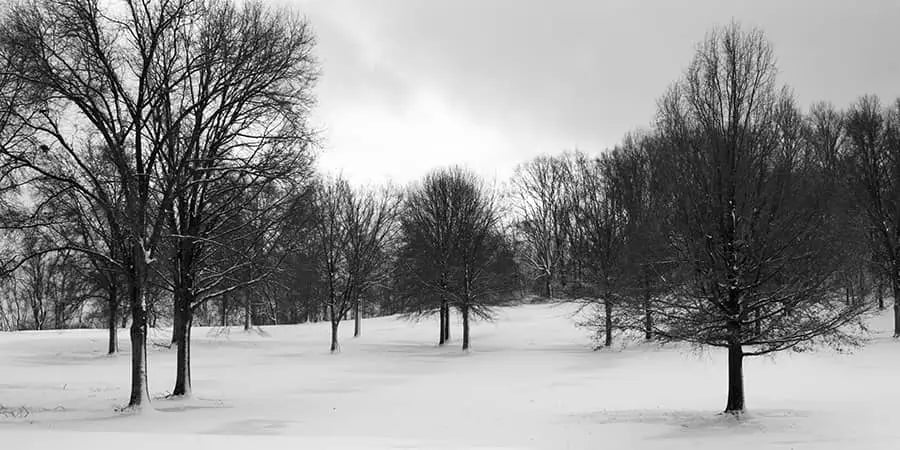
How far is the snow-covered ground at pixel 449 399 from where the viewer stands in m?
12.8

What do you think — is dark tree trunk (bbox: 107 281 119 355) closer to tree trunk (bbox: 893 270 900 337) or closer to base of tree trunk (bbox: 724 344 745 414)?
base of tree trunk (bbox: 724 344 745 414)

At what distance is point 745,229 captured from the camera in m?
13.6

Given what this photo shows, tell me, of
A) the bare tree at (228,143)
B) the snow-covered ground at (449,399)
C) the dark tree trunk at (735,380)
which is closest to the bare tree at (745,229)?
the dark tree trunk at (735,380)

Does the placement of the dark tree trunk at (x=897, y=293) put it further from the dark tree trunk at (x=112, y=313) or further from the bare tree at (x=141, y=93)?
the dark tree trunk at (x=112, y=313)

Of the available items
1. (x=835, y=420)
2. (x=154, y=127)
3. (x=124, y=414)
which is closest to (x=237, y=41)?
(x=154, y=127)

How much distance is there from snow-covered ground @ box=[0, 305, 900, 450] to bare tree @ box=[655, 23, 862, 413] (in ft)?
7.65

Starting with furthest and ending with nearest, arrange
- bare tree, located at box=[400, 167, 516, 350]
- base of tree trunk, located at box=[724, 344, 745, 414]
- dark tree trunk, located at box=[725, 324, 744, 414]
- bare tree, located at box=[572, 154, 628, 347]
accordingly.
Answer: bare tree, located at box=[400, 167, 516, 350], bare tree, located at box=[572, 154, 628, 347], base of tree trunk, located at box=[724, 344, 745, 414], dark tree trunk, located at box=[725, 324, 744, 414]

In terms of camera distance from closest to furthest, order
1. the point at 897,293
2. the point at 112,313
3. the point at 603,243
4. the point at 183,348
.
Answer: the point at 183,348, the point at 897,293, the point at 112,313, the point at 603,243

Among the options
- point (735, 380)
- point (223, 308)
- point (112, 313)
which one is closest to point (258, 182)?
point (735, 380)

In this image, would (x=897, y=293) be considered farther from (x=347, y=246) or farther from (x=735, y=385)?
(x=347, y=246)

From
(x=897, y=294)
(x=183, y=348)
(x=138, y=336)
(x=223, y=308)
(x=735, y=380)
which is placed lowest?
(x=735, y=380)

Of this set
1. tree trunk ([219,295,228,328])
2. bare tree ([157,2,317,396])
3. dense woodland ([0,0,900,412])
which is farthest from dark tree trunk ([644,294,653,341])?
tree trunk ([219,295,228,328])

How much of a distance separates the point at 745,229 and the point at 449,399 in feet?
35.4

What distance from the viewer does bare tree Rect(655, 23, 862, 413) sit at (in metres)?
13.7
